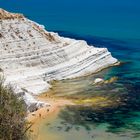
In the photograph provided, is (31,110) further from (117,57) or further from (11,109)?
(117,57)

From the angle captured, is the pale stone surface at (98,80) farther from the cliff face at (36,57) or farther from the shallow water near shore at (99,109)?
the cliff face at (36,57)

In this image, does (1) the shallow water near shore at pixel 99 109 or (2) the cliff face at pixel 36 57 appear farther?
(2) the cliff face at pixel 36 57

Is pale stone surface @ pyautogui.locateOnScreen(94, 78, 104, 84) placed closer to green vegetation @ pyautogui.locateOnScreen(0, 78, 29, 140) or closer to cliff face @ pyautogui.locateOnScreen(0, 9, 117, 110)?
cliff face @ pyautogui.locateOnScreen(0, 9, 117, 110)

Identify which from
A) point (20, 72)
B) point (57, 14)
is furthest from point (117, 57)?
point (57, 14)

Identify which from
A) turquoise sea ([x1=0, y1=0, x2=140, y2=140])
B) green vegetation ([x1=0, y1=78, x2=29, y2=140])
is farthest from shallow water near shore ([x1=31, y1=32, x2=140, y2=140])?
green vegetation ([x1=0, y1=78, x2=29, y2=140])

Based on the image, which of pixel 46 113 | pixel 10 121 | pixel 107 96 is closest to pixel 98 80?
pixel 107 96

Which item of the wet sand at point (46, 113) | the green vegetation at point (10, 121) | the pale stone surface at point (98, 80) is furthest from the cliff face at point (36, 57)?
the green vegetation at point (10, 121)

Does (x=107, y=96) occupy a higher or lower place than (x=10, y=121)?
higher

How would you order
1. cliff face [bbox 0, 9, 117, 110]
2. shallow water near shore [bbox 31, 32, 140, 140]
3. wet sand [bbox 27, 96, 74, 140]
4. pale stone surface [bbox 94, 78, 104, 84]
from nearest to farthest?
1. shallow water near shore [bbox 31, 32, 140, 140]
2. wet sand [bbox 27, 96, 74, 140]
3. cliff face [bbox 0, 9, 117, 110]
4. pale stone surface [bbox 94, 78, 104, 84]

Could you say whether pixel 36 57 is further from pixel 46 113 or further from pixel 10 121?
pixel 10 121
